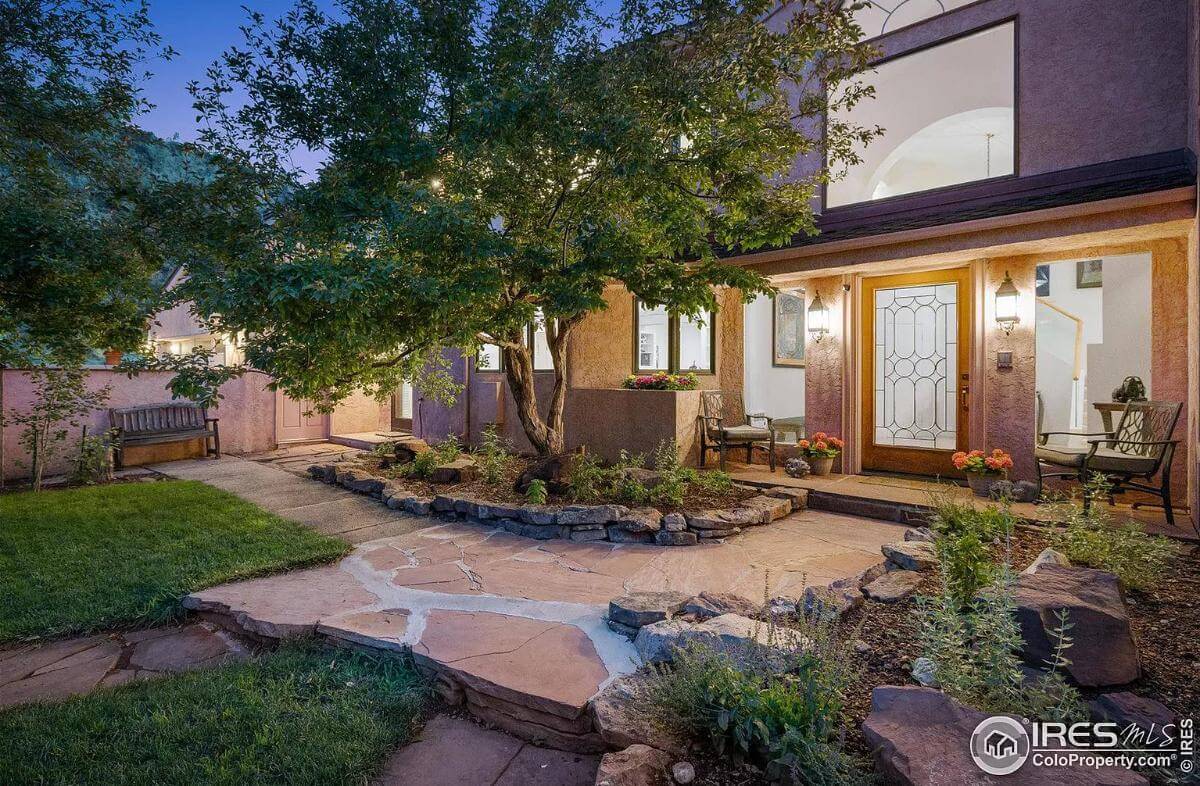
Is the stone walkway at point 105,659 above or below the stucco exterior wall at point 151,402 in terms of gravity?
below

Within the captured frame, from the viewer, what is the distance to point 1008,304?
626 cm

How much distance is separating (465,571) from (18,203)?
5161 mm

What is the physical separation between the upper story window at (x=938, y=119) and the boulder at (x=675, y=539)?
5.29 m

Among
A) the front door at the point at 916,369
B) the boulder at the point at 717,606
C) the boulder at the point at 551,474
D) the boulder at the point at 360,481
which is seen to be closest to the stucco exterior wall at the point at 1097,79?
the front door at the point at 916,369

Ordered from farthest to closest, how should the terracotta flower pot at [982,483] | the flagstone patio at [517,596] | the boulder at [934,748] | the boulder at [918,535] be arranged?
the terracotta flower pot at [982,483]
the boulder at [918,535]
the flagstone patio at [517,596]
the boulder at [934,748]

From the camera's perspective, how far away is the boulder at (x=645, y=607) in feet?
10.1

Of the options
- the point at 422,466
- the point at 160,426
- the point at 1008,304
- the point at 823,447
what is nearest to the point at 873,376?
the point at 823,447

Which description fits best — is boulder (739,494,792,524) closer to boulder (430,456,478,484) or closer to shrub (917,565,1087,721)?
shrub (917,565,1087,721)

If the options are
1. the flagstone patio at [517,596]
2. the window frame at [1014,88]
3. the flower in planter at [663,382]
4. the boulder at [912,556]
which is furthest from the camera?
the flower in planter at [663,382]

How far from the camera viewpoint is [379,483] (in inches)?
270

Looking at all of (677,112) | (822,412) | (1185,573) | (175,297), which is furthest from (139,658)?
(822,412)

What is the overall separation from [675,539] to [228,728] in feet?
11.4

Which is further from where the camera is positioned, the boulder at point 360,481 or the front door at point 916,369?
the front door at point 916,369

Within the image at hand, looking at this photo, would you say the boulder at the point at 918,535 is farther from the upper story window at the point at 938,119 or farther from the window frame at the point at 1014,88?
the upper story window at the point at 938,119
